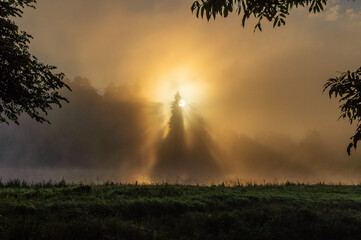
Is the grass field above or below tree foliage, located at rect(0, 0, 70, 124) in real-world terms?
below

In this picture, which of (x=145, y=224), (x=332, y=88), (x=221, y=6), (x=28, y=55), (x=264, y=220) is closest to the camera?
(x=221, y=6)

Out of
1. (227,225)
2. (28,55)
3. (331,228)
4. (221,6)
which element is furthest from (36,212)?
(331,228)

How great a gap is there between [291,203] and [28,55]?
13920mm

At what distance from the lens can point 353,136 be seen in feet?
30.7

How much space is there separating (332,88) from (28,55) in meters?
11.8

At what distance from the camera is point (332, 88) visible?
10.4 m

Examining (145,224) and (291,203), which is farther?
(291,203)

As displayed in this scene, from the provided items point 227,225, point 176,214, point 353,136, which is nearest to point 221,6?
point 353,136

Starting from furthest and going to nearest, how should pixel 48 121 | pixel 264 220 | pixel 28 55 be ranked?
1. pixel 48 121
2. pixel 28 55
3. pixel 264 220

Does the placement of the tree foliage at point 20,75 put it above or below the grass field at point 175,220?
above

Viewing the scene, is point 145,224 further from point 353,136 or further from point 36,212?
point 353,136

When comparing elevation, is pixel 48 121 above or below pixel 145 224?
above

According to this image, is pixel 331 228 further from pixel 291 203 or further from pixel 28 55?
pixel 28 55

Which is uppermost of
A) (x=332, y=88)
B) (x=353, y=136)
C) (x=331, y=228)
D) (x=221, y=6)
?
(x=221, y=6)
